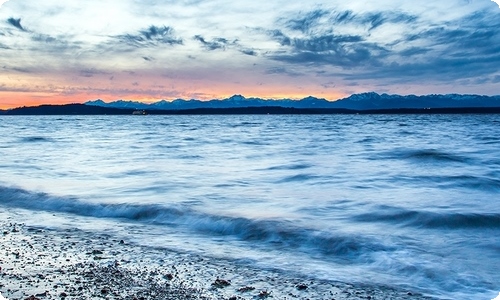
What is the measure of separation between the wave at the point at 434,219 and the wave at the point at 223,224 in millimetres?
1534

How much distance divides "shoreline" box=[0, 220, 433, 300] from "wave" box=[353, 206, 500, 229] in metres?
3.54

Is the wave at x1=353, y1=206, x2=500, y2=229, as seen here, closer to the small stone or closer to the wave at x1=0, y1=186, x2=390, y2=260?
the wave at x1=0, y1=186, x2=390, y2=260

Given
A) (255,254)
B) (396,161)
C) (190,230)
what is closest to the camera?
(255,254)

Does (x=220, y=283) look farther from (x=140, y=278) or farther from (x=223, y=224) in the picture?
(x=223, y=224)

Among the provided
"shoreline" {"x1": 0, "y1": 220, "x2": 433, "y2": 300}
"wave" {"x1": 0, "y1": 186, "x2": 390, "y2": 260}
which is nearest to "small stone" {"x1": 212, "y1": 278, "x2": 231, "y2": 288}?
"shoreline" {"x1": 0, "y1": 220, "x2": 433, "y2": 300}

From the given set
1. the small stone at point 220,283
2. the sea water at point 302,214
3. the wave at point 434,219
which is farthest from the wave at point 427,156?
the small stone at point 220,283

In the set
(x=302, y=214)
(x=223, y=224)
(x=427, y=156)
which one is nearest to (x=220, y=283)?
(x=223, y=224)

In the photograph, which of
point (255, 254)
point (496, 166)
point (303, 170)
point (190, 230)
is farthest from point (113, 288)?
point (496, 166)

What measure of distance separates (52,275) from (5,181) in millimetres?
8857

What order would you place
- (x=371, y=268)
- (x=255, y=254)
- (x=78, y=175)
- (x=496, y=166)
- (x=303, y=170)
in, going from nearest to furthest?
1. (x=371, y=268)
2. (x=255, y=254)
3. (x=78, y=175)
4. (x=303, y=170)
5. (x=496, y=166)

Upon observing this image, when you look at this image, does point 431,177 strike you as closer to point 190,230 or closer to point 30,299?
point 190,230

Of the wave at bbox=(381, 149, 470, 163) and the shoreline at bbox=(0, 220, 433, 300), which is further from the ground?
the shoreline at bbox=(0, 220, 433, 300)

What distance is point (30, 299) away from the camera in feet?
12.7

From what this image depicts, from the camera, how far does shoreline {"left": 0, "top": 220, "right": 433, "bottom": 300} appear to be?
4.16 metres
